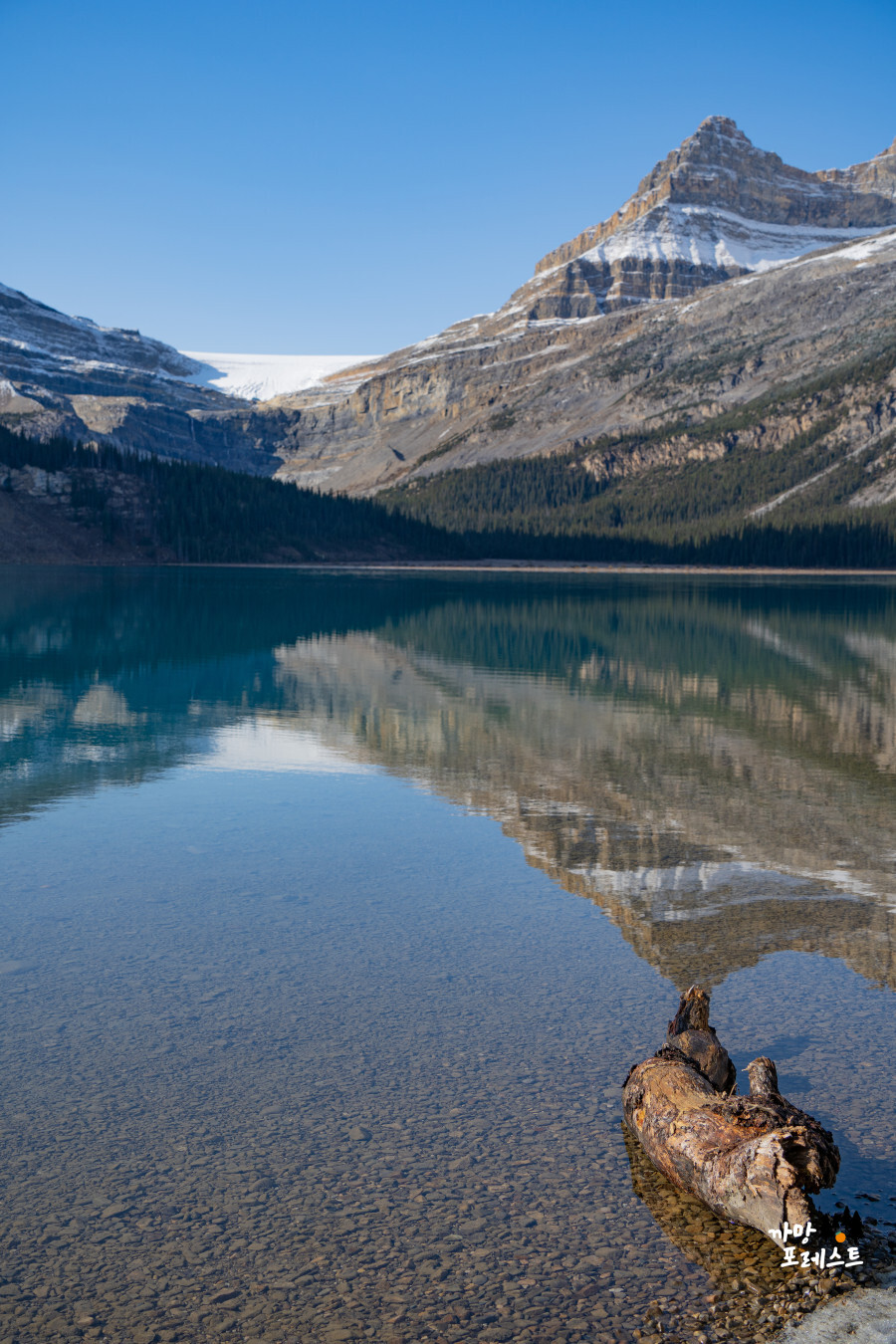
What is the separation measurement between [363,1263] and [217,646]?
43.4 meters

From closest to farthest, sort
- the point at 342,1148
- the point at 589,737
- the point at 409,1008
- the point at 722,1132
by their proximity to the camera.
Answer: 1. the point at 722,1132
2. the point at 342,1148
3. the point at 409,1008
4. the point at 589,737

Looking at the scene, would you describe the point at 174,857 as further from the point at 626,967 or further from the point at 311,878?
the point at 626,967

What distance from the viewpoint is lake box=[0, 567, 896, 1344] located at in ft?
21.2

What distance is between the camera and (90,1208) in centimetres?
707

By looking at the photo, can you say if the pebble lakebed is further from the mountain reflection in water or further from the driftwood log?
the mountain reflection in water

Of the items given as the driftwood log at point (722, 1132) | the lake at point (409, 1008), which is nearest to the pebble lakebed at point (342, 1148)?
the lake at point (409, 1008)

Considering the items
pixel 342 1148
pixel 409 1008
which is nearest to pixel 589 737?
pixel 409 1008

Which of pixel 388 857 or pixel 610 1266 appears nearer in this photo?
pixel 610 1266

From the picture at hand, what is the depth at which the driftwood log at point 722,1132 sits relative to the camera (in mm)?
6652

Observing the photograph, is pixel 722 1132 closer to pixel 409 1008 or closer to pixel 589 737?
pixel 409 1008

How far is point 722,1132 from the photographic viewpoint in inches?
286

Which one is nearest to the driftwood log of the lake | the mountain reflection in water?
the lake

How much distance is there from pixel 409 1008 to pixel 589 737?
53.9ft

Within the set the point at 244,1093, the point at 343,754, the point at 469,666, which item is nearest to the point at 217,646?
the point at 469,666
